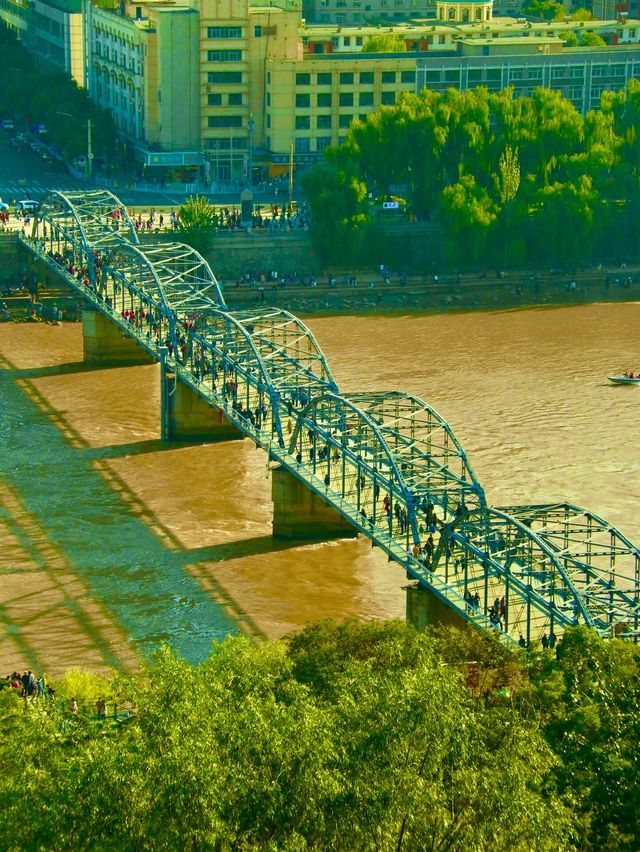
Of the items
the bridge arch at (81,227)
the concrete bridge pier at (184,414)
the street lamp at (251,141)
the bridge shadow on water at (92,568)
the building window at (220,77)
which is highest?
the building window at (220,77)

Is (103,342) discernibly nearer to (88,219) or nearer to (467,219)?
(88,219)

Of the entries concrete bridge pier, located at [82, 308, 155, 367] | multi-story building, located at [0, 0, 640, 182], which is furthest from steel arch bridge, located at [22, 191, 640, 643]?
multi-story building, located at [0, 0, 640, 182]

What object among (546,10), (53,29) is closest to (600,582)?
(546,10)

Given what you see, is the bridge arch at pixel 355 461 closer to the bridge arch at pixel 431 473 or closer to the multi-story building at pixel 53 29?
the bridge arch at pixel 431 473

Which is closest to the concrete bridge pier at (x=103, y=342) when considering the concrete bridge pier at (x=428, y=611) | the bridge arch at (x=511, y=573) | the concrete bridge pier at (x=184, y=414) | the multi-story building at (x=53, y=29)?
the concrete bridge pier at (x=184, y=414)

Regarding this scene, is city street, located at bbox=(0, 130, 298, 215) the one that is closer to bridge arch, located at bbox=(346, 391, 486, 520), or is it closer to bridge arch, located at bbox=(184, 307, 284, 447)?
bridge arch, located at bbox=(184, 307, 284, 447)

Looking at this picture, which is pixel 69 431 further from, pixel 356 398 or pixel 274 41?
pixel 274 41
